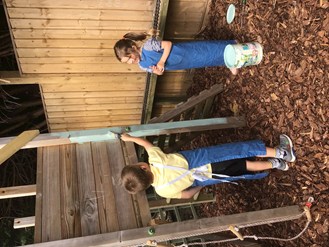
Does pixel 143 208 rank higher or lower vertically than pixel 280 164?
Answer: lower

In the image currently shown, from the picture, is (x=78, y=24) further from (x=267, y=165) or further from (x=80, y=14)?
(x=267, y=165)

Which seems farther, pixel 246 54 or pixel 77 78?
pixel 77 78

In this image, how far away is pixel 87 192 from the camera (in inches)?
128

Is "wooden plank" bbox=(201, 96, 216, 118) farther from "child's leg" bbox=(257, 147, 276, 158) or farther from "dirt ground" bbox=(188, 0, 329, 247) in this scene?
"child's leg" bbox=(257, 147, 276, 158)

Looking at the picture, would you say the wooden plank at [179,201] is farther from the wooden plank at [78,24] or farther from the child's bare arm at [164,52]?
the wooden plank at [78,24]

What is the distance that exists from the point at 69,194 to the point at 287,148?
2157mm

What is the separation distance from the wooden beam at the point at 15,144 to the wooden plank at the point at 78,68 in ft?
6.42

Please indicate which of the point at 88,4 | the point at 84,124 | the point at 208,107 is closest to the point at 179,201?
the point at 208,107

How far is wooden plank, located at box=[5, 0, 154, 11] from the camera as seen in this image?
Answer: 14.0 ft

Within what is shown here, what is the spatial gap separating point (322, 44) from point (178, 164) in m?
1.64

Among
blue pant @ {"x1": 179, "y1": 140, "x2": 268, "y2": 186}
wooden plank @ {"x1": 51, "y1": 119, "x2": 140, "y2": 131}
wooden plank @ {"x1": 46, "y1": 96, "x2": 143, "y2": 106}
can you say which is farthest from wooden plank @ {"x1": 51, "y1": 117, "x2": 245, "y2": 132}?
wooden plank @ {"x1": 51, "y1": 119, "x2": 140, "y2": 131}

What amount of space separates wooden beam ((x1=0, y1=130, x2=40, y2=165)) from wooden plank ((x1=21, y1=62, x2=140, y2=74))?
196 cm

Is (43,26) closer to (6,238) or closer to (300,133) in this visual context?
(300,133)

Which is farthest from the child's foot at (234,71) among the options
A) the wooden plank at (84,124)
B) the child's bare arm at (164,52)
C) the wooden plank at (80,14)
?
the wooden plank at (84,124)
